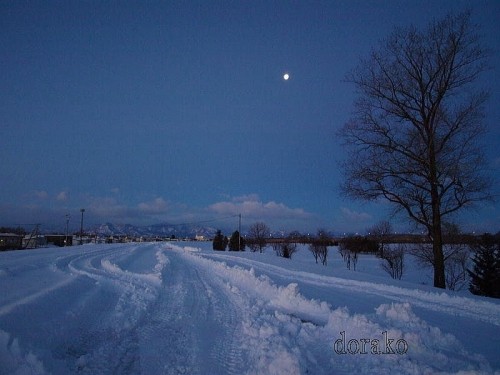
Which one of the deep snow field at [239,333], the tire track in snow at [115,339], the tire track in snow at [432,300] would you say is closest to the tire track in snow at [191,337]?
the deep snow field at [239,333]

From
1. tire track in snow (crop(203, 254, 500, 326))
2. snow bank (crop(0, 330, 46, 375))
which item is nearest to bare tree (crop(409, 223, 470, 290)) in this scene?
tire track in snow (crop(203, 254, 500, 326))

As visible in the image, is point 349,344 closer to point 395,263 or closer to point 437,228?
point 437,228

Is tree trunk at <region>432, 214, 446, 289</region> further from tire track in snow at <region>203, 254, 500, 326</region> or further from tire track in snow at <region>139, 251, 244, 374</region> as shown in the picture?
tire track in snow at <region>139, 251, 244, 374</region>

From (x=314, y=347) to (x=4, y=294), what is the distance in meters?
7.40

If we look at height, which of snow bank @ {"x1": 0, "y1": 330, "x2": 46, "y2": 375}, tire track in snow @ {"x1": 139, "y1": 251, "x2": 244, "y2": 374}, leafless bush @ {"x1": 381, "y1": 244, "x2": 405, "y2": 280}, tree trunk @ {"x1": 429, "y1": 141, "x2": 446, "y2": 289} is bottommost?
leafless bush @ {"x1": 381, "y1": 244, "x2": 405, "y2": 280}

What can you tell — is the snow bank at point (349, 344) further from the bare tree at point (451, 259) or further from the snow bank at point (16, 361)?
the bare tree at point (451, 259)

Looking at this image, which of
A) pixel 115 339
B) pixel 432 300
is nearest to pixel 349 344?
pixel 115 339

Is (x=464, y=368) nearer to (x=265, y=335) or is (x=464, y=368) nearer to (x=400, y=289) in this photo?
(x=265, y=335)

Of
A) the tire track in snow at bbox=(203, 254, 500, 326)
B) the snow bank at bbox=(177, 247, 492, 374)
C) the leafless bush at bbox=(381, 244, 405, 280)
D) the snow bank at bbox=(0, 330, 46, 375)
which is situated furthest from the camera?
the leafless bush at bbox=(381, 244, 405, 280)

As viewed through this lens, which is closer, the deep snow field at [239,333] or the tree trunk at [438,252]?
the deep snow field at [239,333]

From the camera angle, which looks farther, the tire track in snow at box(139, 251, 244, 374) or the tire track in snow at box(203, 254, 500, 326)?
the tire track in snow at box(203, 254, 500, 326)

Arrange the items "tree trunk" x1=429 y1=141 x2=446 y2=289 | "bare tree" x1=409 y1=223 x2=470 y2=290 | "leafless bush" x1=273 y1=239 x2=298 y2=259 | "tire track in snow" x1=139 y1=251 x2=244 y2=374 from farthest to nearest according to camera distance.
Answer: "leafless bush" x1=273 y1=239 x2=298 y2=259
"bare tree" x1=409 y1=223 x2=470 y2=290
"tree trunk" x1=429 y1=141 x2=446 y2=289
"tire track in snow" x1=139 y1=251 x2=244 y2=374

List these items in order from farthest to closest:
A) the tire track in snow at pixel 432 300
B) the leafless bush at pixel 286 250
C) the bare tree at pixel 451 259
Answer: the leafless bush at pixel 286 250 < the bare tree at pixel 451 259 < the tire track in snow at pixel 432 300

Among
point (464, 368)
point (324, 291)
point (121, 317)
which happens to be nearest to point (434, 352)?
point (464, 368)
